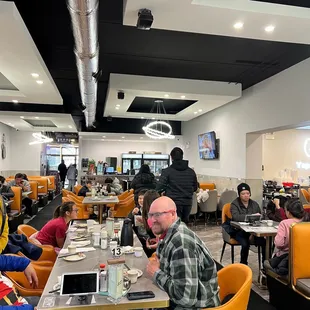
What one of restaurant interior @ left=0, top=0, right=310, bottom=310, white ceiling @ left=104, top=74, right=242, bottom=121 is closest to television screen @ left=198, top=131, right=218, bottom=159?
restaurant interior @ left=0, top=0, right=310, bottom=310

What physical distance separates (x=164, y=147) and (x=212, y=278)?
14.3 meters

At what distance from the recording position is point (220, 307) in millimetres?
1743

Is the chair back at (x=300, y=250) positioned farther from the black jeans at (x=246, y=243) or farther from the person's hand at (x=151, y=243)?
the person's hand at (x=151, y=243)

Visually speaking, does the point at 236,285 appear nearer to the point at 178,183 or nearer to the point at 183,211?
the point at 178,183

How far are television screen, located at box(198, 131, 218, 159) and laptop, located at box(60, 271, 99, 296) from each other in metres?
7.73

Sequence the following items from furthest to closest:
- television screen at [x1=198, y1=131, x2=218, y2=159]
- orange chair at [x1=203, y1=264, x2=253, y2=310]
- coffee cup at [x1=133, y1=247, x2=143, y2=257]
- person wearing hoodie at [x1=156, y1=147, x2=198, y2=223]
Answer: television screen at [x1=198, y1=131, x2=218, y2=159], person wearing hoodie at [x1=156, y1=147, x2=198, y2=223], coffee cup at [x1=133, y1=247, x2=143, y2=257], orange chair at [x1=203, y1=264, x2=253, y2=310]

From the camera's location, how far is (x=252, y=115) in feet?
23.9

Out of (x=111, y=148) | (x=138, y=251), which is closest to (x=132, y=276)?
(x=138, y=251)

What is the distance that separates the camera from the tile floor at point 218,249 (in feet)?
13.0

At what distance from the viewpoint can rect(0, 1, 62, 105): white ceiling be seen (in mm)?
3362

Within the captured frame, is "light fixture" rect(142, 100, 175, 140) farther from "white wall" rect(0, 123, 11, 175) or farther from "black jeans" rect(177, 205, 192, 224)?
"white wall" rect(0, 123, 11, 175)

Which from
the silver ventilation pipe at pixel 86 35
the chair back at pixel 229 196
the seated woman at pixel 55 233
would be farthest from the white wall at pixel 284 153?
the seated woman at pixel 55 233

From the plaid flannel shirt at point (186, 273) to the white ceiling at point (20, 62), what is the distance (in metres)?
2.96

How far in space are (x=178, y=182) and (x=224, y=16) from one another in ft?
8.93
